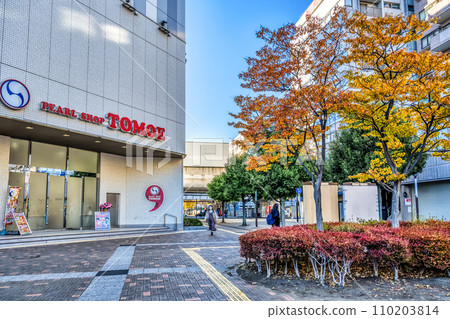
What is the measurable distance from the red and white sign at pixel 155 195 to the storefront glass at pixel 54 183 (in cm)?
328

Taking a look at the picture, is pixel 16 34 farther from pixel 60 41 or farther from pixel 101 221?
pixel 101 221

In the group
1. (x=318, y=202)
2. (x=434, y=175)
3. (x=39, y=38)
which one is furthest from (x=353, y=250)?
(x=434, y=175)

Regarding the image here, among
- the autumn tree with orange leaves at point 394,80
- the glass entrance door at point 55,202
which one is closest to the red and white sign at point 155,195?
the glass entrance door at point 55,202

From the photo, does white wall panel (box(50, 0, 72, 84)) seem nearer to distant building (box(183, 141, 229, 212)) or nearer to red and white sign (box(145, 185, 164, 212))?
red and white sign (box(145, 185, 164, 212))

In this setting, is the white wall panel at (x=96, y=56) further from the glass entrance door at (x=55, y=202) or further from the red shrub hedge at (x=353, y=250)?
the red shrub hedge at (x=353, y=250)

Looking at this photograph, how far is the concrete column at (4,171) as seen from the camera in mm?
14102

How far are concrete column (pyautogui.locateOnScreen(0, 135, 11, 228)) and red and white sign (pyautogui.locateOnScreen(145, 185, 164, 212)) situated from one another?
26.4 feet

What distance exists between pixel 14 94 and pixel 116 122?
4843 millimetres

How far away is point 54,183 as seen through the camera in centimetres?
1744

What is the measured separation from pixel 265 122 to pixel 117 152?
42.1ft

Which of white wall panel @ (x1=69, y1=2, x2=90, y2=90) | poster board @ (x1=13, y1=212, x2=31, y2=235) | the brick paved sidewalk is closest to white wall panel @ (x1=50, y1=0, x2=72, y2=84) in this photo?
white wall panel @ (x1=69, y1=2, x2=90, y2=90)

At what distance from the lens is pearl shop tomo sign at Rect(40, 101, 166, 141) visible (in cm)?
1321
